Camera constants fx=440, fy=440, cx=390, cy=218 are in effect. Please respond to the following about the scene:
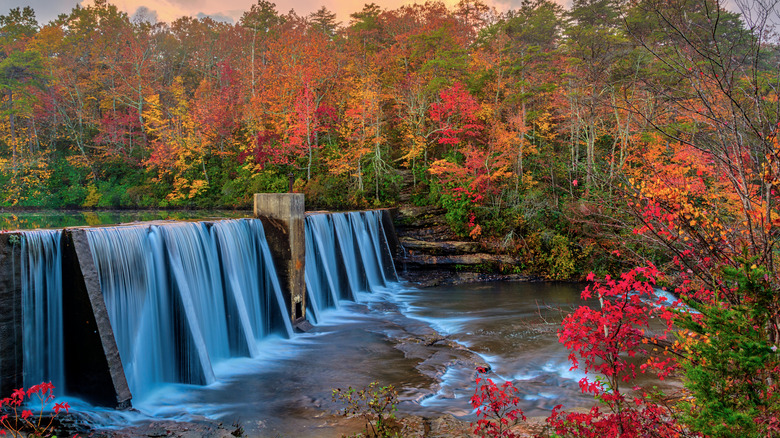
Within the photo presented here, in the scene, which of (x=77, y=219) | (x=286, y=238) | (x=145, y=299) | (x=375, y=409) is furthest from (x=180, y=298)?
(x=77, y=219)

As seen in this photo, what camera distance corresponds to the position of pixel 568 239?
18.8m

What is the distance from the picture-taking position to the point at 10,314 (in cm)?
603

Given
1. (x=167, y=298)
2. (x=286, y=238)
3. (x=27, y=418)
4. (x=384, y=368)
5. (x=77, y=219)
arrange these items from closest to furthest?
(x=27, y=418), (x=167, y=298), (x=384, y=368), (x=286, y=238), (x=77, y=219)

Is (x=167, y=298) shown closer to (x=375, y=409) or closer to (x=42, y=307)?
(x=42, y=307)

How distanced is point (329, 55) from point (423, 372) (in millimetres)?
22111

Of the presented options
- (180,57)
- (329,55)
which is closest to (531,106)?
(329,55)

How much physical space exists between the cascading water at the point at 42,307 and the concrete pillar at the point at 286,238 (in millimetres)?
5671

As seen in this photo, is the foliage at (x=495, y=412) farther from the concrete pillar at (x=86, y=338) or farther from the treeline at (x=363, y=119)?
the treeline at (x=363, y=119)

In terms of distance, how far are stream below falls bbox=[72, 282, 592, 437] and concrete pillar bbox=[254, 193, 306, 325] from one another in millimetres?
1132

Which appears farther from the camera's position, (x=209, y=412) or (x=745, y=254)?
(x=209, y=412)

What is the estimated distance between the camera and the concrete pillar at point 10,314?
19.4 feet

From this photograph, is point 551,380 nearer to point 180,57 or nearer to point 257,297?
point 257,297

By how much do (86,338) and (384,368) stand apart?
5.17m

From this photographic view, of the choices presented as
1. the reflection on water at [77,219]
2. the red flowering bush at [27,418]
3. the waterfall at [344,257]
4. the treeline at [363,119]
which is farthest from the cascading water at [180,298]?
the treeline at [363,119]
